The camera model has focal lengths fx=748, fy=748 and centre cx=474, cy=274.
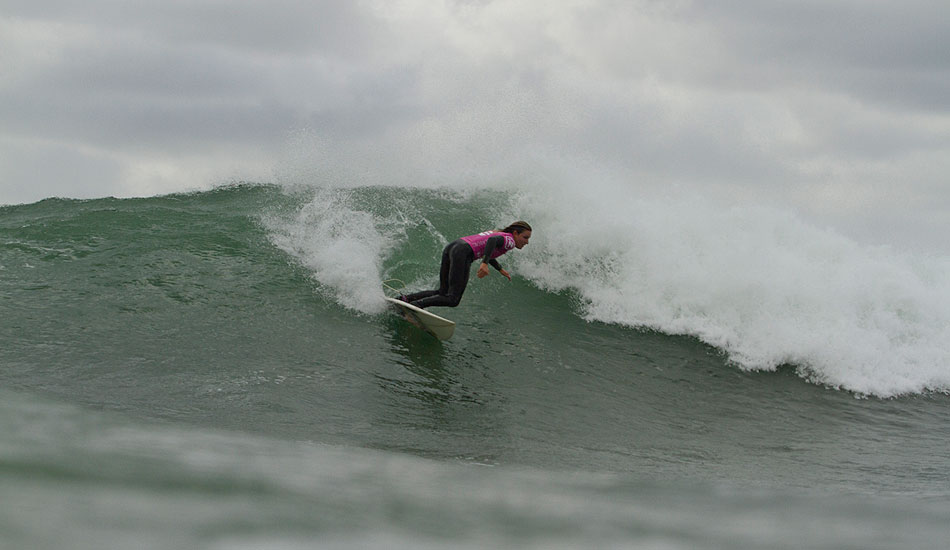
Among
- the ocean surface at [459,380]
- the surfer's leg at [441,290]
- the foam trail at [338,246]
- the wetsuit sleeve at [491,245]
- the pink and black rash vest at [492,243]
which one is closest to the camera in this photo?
the ocean surface at [459,380]

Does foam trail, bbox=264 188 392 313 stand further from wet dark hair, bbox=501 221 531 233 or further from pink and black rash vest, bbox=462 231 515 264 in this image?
wet dark hair, bbox=501 221 531 233

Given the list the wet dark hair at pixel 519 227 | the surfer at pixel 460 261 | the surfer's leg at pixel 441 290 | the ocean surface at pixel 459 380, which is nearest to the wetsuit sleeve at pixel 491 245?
the surfer at pixel 460 261

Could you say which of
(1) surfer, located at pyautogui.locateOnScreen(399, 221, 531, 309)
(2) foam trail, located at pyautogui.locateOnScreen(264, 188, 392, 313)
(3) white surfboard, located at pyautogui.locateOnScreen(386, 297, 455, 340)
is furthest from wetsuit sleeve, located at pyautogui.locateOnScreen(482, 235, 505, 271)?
(2) foam trail, located at pyautogui.locateOnScreen(264, 188, 392, 313)

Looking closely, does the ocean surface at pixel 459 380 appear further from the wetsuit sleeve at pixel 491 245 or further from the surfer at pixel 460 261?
the wetsuit sleeve at pixel 491 245

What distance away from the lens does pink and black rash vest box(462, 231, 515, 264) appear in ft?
29.8

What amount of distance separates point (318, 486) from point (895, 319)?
11.9m

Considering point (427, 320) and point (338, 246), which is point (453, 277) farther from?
point (338, 246)

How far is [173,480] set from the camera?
2686 mm

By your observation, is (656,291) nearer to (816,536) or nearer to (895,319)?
(895,319)

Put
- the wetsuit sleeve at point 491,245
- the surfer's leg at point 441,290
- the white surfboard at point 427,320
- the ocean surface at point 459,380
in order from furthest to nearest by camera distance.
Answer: the surfer's leg at point 441,290, the wetsuit sleeve at point 491,245, the white surfboard at point 427,320, the ocean surface at point 459,380

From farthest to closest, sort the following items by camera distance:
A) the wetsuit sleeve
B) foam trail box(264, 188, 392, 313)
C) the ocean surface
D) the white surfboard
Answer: foam trail box(264, 188, 392, 313) → the wetsuit sleeve → the white surfboard → the ocean surface

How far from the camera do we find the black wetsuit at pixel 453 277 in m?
9.10

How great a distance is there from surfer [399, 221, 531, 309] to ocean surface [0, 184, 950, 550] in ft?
1.57

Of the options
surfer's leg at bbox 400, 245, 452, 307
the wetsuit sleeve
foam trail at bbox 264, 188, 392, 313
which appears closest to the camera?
the wetsuit sleeve
